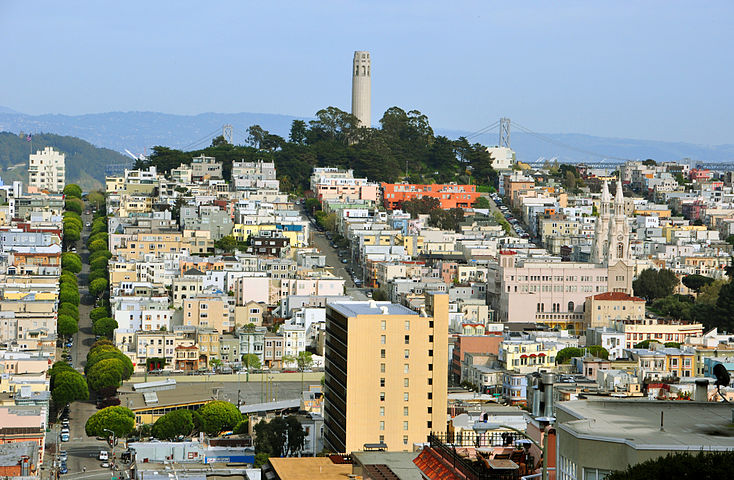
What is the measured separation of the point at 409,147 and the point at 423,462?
63.8m

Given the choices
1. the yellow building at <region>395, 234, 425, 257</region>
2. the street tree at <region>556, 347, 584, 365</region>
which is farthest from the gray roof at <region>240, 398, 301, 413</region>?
the yellow building at <region>395, 234, 425, 257</region>

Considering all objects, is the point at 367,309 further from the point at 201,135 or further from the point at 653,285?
the point at 201,135

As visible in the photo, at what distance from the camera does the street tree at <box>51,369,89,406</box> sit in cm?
3388

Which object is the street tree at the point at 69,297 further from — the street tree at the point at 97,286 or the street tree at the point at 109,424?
the street tree at the point at 109,424

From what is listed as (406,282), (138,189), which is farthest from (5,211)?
(406,282)

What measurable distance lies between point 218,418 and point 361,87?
42394mm

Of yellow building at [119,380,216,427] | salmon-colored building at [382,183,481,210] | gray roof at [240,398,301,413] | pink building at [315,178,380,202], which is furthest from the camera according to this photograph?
salmon-colored building at [382,183,481,210]

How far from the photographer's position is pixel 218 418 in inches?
1268

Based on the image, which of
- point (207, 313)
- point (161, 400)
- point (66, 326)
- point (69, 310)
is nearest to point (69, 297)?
point (69, 310)

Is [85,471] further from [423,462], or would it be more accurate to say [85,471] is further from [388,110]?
[388,110]

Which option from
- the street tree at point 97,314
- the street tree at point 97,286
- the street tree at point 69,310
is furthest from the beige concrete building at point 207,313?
the street tree at point 97,286

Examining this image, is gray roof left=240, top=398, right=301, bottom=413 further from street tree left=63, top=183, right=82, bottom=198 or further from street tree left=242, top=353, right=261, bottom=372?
street tree left=63, top=183, right=82, bottom=198

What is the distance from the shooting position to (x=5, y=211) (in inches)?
2355

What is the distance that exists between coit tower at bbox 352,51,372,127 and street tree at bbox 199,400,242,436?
1627 inches
